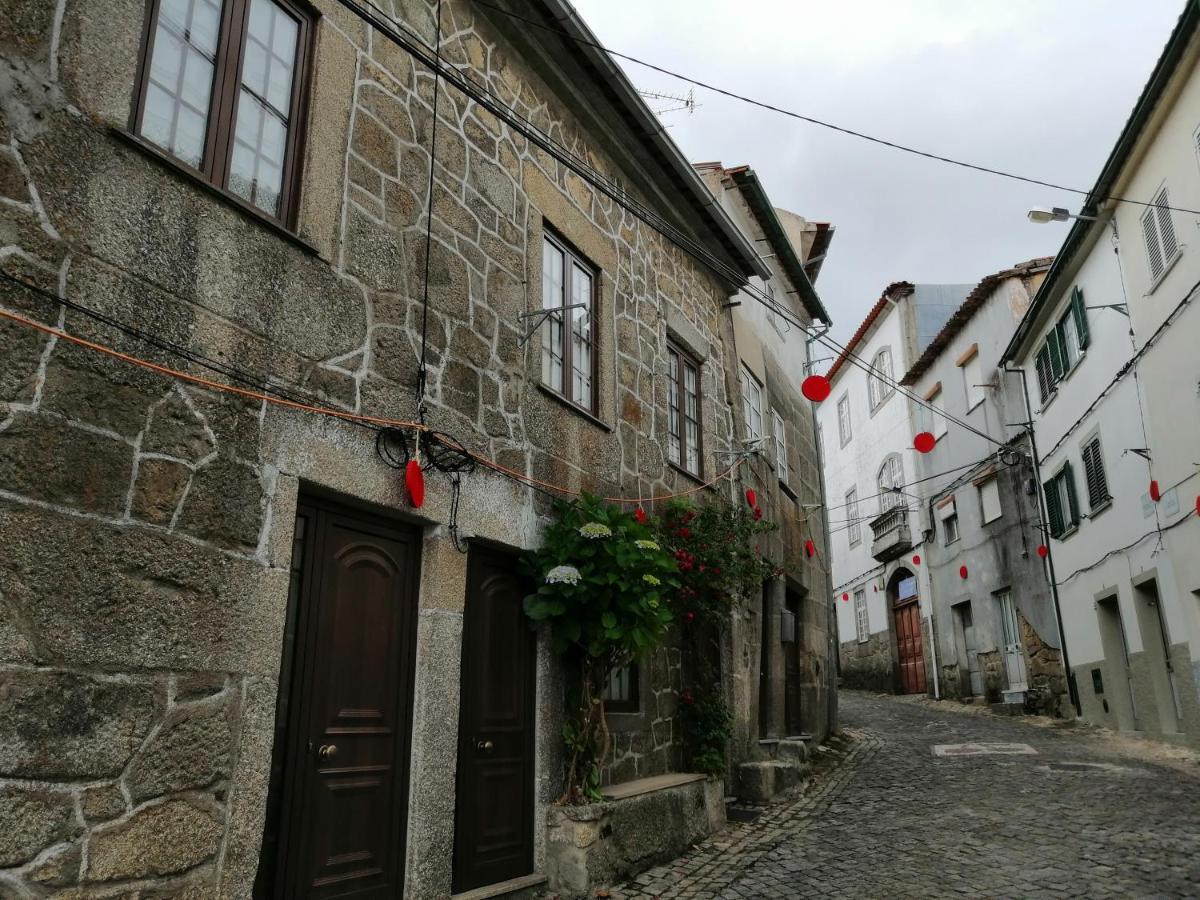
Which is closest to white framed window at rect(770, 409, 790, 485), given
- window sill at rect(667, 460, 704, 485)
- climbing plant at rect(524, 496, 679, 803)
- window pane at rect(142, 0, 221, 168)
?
window sill at rect(667, 460, 704, 485)

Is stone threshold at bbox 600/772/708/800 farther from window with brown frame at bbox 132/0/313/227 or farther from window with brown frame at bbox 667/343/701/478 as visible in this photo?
window with brown frame at bbox 132/0/313/227

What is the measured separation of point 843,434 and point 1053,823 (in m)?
22.1

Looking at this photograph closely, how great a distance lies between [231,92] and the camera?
14.9ft

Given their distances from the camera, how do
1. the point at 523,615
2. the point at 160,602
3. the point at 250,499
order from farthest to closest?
A: the point at 523,615 < the point at 250,499 < the point at 160,602

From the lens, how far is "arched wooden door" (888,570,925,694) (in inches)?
903

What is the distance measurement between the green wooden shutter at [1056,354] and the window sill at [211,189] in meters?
13.8

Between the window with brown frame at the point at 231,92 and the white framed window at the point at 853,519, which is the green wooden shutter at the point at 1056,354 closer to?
the white framed window at the point at 853,519

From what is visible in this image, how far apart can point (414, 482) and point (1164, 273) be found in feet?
33.9

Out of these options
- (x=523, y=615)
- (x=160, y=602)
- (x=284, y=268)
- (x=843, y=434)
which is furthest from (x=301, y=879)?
(x=843, y=434)

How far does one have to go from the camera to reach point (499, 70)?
6.77 m

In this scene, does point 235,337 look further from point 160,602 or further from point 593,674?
point 593,674

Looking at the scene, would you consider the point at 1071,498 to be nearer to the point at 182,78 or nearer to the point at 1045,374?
the point at 1045,374

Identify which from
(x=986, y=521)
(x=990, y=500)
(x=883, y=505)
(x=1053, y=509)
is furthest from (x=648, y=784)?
(x=883, y=505)

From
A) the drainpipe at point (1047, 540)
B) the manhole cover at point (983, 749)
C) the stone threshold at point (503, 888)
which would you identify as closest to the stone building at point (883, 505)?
the drainpipe at point (1047, 540)
